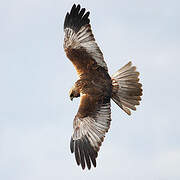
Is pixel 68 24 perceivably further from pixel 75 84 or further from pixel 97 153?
pixel 97 153

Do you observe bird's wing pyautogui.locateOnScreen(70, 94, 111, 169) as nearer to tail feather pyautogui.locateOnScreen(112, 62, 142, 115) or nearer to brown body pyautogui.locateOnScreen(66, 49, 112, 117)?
brown body pyautogui.locateOnScreen(66, 49, 112, 117)

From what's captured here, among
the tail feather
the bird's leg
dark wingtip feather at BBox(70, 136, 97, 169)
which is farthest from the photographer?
the tail feather

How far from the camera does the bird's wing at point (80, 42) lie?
12.4 metres

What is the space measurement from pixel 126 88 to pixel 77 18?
202 cm

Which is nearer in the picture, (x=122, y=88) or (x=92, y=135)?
(x=92, y=135)

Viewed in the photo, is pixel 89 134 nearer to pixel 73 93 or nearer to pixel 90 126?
pixel 90 126

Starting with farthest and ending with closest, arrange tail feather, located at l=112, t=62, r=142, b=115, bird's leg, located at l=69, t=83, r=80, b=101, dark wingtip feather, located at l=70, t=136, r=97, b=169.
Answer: tail feather, located at l=112, t=62, r=142, b=115 → bird's leg, located at l=69, t=83, r=80, b=101 → dark wingtip feather, located at l=70, t=136, r=97, b=169

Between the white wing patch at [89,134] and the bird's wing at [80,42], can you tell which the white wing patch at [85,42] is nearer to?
the bird's wing at [80,42]

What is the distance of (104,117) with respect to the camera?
1210cm

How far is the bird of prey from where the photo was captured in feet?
38.8

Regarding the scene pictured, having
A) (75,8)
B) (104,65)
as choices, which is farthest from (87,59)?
(75,8)

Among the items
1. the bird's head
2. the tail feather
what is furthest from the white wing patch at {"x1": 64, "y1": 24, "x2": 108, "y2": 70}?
the bird's head

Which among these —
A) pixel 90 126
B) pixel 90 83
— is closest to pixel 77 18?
pixel 90 83

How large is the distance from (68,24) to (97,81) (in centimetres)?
164
